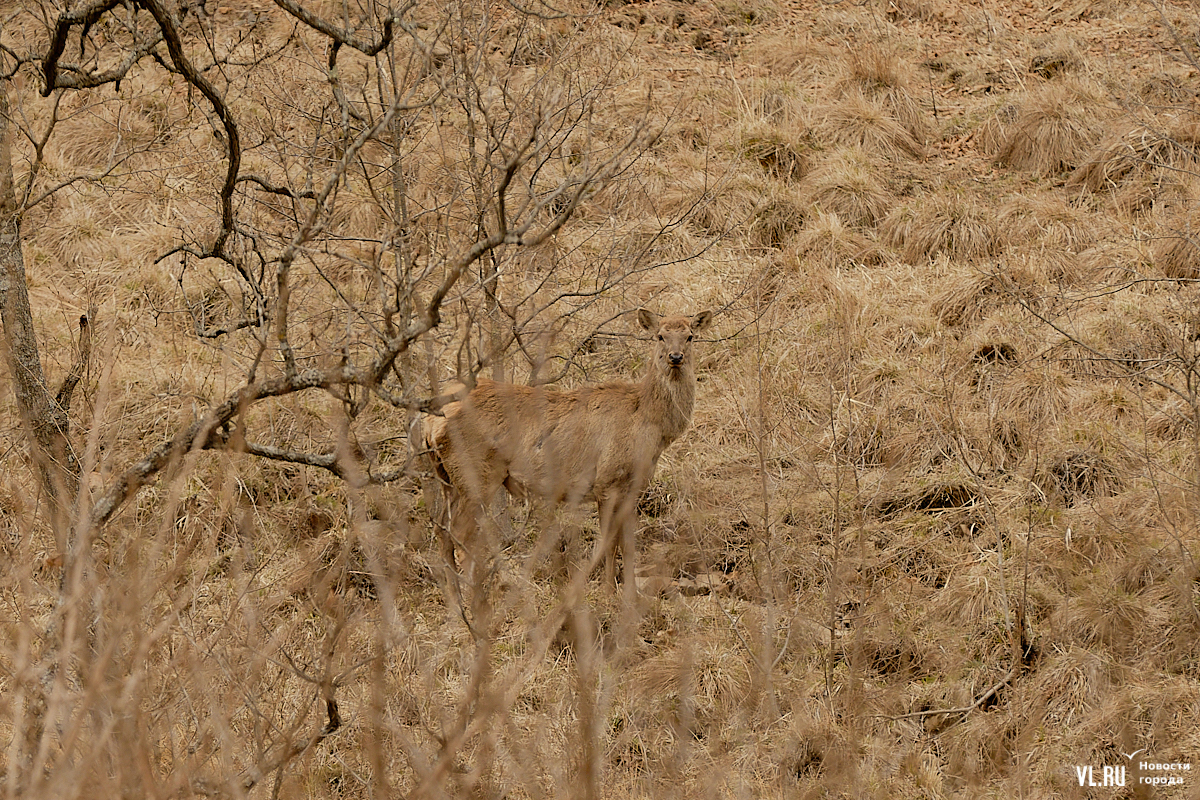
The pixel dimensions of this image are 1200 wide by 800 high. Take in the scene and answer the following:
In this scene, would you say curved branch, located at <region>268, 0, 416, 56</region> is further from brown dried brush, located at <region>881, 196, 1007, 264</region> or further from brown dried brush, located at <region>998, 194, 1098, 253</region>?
brown dried brush, located at <region>998, 194, 1098, 253</region>

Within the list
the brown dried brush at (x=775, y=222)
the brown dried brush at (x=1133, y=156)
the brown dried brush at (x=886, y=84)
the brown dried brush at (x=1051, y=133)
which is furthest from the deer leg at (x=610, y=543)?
the brown dried brush at (x=886, y=84)

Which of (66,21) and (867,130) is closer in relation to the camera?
(66,21)

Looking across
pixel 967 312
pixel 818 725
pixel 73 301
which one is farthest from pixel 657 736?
pixel 73 301

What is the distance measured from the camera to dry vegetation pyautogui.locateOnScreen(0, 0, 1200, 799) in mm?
4438

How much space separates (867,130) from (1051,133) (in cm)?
208

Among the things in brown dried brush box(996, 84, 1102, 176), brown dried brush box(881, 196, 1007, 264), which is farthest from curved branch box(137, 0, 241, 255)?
brown dried brush box(996, 84, 1102, 176)

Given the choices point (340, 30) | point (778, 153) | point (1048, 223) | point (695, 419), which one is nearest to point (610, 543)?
point (695, 419)

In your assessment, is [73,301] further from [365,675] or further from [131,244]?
[365,675]

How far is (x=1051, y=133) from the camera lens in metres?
12.8

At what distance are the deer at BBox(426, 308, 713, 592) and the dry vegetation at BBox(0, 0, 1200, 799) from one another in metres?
0.42

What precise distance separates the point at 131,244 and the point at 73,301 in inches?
38.8

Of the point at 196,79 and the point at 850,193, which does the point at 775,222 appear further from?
the point at 196,79

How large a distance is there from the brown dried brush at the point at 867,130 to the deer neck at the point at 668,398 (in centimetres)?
598

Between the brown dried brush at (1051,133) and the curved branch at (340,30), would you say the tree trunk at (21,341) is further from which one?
the brown dried brush at (1051,133)
